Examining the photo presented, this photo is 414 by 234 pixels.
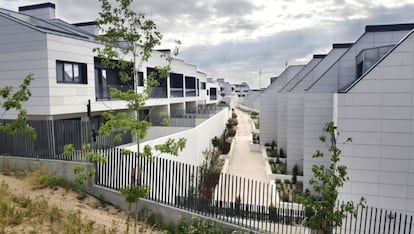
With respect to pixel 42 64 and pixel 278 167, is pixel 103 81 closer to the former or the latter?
pixel 42 64

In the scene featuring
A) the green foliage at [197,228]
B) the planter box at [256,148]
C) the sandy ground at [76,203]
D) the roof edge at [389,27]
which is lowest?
the planter box at [256,148]

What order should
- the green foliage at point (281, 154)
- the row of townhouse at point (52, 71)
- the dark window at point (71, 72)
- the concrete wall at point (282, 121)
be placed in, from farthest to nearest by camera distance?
the green foliage at point (281, 154)
the concrete wall at point (282, 121)
the dark window at point (71, 72)
the row of townhouse at point (52, 71)

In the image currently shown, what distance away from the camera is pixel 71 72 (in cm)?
1502

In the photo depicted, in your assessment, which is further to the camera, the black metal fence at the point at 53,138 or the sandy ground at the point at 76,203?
the black metal fence at the point at 53,138

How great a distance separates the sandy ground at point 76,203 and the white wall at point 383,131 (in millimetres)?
7476

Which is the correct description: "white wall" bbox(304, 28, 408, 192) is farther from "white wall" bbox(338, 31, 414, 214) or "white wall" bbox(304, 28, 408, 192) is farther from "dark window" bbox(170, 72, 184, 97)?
"dark window" bbox(170, 72, 184, 97)

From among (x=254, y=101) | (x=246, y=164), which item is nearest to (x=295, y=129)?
(x=246, y=164)

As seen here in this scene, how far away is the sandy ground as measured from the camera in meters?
8.18

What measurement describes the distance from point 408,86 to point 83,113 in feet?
50.2

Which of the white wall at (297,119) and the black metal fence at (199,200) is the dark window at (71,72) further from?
the white wall at (297,119)

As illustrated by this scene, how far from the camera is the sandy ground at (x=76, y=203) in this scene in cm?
818

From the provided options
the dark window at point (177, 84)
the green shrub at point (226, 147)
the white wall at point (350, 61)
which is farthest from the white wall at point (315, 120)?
the dark window at point (177, 84)

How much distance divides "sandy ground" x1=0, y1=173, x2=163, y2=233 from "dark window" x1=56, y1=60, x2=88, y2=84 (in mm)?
5935

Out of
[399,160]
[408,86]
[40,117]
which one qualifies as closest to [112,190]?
[40,117]
